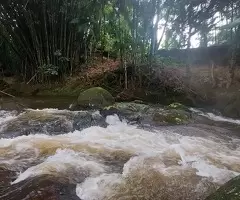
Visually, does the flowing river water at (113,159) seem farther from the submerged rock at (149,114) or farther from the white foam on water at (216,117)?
the white foam on water at (216,117)

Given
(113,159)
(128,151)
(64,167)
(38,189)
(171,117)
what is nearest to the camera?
(38,189)

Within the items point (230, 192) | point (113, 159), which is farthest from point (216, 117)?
point (230, 192)

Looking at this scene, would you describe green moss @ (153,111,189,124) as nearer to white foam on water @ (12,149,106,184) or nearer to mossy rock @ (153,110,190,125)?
mossy rock @ (153,110,190,125)

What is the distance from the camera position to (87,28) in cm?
1271

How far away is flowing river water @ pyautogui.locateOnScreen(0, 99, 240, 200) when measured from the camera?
3.59m

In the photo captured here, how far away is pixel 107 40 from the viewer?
50.3 ft

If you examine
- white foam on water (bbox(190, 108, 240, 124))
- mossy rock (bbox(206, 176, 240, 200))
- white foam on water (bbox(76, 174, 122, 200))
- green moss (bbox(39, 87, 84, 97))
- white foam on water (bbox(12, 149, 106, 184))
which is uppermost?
mossy rock (bbox(206, 176, 240, 200))

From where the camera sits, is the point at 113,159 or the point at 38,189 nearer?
the point at 38,189

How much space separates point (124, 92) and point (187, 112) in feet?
10.8

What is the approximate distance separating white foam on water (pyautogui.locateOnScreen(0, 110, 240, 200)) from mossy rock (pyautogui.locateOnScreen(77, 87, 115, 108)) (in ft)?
8.10

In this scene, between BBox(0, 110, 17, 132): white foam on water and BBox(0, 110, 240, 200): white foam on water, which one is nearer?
BBox(0, 110, 240, 200): white foam on water

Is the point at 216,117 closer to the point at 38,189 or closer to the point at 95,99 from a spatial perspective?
the point at 95,99

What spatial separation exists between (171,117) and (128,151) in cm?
283

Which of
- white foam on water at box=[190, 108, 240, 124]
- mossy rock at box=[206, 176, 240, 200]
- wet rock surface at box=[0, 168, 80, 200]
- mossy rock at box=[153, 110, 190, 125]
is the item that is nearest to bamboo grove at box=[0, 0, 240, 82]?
white foam on water at box=[190, 108, 240, 124]
